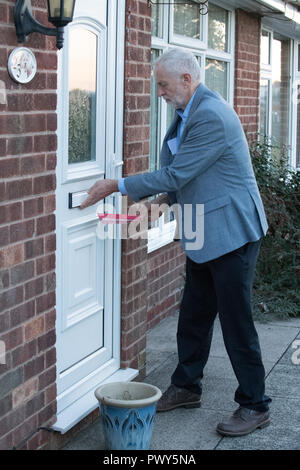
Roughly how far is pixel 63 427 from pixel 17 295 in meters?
0.86

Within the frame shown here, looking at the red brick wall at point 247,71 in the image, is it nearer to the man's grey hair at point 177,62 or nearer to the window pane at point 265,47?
the window pane at point 265,47

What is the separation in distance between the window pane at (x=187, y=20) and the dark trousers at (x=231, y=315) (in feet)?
11.0

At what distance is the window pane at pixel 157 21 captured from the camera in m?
7.09

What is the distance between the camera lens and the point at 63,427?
4.35 m

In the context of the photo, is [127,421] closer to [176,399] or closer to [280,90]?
[176,399]

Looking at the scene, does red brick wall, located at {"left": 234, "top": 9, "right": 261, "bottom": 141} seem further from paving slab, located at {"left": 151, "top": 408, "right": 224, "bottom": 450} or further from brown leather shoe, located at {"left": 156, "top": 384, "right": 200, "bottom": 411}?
paving slab, located at {"left": 151, "top": 408, "right": 224, "bottom": 450}

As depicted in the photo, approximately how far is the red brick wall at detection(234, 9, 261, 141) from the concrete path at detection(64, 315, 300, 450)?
3332mm

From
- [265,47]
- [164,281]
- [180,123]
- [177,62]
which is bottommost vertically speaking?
[164,281]

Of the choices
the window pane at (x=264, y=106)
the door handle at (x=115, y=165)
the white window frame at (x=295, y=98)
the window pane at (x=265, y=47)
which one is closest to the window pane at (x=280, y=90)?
the white window frame at (x=295, y=98)

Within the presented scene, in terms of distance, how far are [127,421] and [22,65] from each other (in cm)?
183

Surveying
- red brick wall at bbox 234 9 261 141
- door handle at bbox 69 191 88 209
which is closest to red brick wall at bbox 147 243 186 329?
red brick wall at bbox 234 9 261 141

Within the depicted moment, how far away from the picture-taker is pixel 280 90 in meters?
12.8

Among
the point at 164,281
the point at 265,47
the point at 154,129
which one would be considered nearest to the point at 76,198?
the point at 154,129

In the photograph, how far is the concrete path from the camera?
181 inches
